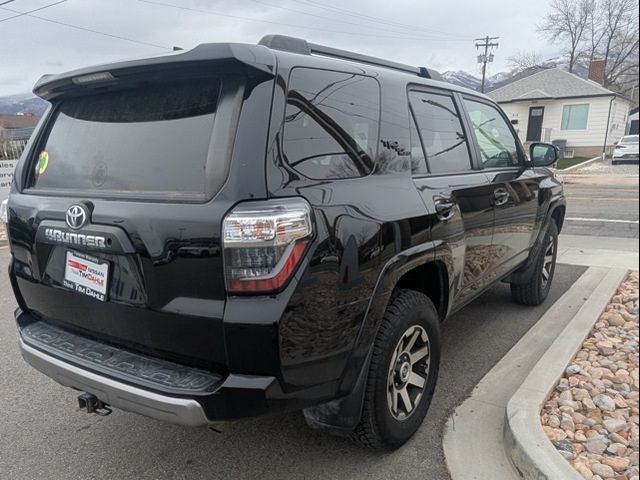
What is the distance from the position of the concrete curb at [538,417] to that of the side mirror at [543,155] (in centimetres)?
142

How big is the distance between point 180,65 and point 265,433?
2.02m

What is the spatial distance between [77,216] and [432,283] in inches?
75.7

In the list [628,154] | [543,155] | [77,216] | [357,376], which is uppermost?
[628,154]

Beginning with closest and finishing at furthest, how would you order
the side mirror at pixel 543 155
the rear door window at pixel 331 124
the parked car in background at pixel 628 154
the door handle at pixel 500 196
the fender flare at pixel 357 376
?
the parked car in background at pixel 628 154, the rear door window at pixel 331 124, the fender flare at pixel 357 376, the door handle at pixel 500 196, the side mirror at pixel 543 155

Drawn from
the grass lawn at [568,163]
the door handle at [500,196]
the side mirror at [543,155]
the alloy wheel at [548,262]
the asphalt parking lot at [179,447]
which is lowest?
the grass lawn at [568,163]

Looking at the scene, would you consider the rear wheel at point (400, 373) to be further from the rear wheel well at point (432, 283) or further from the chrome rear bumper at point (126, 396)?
the chrome rear bumper at point (126, 396)

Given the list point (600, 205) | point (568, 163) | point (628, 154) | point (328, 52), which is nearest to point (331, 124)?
point (328, 52)

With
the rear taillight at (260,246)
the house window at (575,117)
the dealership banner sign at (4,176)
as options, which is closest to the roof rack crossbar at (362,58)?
the rear taillight at (260,246)

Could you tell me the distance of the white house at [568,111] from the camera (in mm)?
29250

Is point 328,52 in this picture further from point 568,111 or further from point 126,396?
point 568,111

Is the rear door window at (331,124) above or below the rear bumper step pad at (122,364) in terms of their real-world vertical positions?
above

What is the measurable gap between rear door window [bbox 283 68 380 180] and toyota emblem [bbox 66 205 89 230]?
913 millimetres

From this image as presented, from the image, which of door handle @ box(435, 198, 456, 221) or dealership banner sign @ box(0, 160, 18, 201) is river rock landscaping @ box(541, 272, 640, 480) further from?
dealership banner sign @ box(0, 160, 18, 201)

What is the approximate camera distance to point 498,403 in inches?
120
